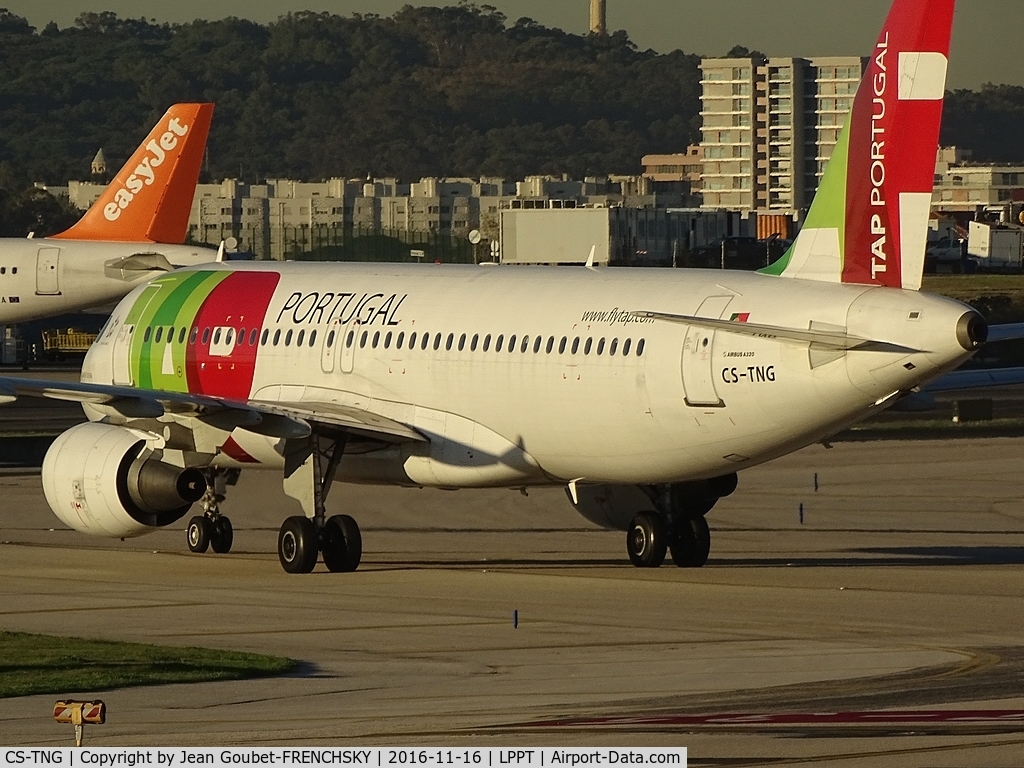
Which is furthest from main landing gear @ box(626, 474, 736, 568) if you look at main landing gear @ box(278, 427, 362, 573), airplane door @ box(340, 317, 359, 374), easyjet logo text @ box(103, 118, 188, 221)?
easyjet logo text @ box(103, 118, 188, 221)

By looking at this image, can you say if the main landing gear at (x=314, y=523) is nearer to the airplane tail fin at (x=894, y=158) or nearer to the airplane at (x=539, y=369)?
the airplane at (x=539, y=369)

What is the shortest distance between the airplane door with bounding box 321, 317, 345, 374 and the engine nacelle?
2.65m

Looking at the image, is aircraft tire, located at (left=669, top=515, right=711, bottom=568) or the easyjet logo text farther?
the easyjet logo text

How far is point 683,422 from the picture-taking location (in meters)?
27.3

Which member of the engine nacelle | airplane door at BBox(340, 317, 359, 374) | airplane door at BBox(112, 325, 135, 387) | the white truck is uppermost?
airplane door at BBox(340, 317, 359, 374)

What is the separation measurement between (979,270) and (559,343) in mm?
121686

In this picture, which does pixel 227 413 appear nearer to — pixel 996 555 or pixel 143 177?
pixel 996 555

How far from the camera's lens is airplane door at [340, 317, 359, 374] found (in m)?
31.4

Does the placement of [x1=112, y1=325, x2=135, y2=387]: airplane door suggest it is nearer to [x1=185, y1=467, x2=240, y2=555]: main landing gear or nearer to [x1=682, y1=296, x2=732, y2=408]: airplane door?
[x1=185, y1=467, x2=240, y2=555]: main landing gear

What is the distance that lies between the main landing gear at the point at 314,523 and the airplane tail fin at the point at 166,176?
148 ft

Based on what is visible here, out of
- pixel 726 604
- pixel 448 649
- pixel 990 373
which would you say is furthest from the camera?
pixel 990 373

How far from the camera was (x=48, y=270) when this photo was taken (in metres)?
79.1

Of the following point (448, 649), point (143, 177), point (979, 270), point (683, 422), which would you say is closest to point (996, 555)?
point (683, 422)
